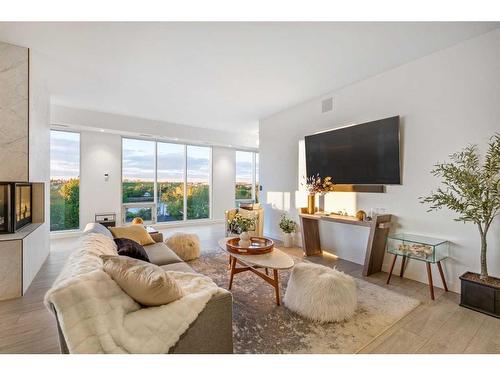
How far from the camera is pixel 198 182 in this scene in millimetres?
7461

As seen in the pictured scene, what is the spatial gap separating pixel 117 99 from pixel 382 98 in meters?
4.57

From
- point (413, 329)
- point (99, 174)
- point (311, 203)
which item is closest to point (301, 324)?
point (413, 329)

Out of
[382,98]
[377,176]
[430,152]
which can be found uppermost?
[382,98]

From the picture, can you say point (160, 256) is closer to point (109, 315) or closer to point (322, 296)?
point (109, 315)

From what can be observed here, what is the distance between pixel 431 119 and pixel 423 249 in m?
1.57

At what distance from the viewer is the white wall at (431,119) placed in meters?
→ 2.56

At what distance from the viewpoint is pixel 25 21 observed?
2.38 metres

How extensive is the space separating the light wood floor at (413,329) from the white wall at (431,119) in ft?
1.97

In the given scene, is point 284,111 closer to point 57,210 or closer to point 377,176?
point 377,176

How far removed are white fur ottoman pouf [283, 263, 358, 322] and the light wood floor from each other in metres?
0.34

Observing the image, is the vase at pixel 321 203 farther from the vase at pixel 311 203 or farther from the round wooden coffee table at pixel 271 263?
the round wooden coffee table at pixel 271 263

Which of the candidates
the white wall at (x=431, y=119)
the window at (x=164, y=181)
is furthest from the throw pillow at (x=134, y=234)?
the window at (x=164, y=181)
